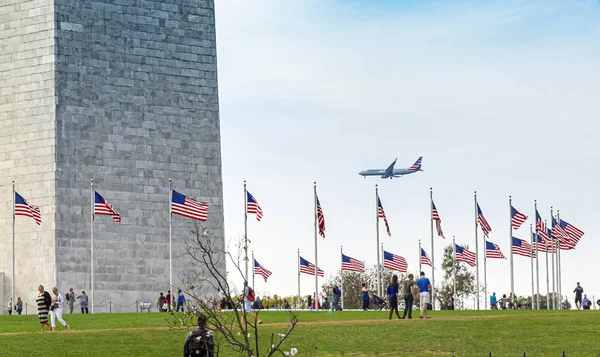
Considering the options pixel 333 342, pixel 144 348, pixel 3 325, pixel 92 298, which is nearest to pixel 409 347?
pixel 333 342

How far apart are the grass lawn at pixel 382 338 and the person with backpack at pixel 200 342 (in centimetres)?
820

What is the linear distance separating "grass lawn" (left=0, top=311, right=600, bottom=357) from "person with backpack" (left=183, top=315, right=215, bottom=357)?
26.9ft

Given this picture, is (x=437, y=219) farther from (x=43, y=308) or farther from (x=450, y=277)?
(x=450, y=277)

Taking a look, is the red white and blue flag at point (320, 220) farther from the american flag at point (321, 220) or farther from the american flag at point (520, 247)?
the american flag at point (520, 247)

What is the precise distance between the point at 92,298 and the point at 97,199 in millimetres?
11282

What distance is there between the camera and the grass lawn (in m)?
37.6

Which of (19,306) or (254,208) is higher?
(254,208)

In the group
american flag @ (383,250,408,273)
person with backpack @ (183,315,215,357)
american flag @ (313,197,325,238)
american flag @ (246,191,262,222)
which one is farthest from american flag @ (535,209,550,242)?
person with backpack @ (183,315,215,357)

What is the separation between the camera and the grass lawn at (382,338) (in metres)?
37.6

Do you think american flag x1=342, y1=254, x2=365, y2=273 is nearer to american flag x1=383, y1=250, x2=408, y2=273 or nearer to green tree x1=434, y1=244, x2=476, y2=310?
american flag x1=383, y1=250, x2=408, y2=273

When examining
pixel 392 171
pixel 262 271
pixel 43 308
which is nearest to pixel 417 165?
pixel 392 171

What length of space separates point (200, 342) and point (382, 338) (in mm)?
15949

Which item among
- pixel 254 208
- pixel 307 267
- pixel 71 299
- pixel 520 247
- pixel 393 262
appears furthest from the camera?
pixel 307 267

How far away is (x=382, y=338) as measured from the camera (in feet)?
134
